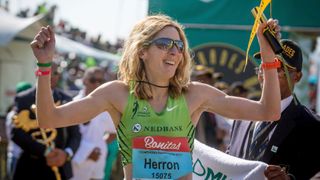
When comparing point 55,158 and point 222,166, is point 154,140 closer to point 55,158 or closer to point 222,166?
point 222,166

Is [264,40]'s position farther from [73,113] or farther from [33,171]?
[33,171]

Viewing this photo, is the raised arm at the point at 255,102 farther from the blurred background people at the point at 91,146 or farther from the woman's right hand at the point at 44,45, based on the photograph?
the blurred background people at the point at 91,146

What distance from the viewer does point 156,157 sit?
151 inches

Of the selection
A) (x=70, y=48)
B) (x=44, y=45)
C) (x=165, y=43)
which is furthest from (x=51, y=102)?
(x=70, y=48)

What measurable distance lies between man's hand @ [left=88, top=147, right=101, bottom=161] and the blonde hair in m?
4.86

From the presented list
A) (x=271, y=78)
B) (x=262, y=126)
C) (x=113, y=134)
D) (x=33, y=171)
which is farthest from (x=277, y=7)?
(x=271, y=78)

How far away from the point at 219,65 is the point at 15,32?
618 cm

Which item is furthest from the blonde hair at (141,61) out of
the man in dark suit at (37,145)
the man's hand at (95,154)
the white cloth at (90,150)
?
the man's hand at (95,154)

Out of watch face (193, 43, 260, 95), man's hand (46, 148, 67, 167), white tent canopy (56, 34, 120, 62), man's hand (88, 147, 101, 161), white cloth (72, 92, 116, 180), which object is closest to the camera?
man's hand (46, 148, 67, 167)

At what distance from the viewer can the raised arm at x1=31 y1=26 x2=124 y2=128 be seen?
370 cm

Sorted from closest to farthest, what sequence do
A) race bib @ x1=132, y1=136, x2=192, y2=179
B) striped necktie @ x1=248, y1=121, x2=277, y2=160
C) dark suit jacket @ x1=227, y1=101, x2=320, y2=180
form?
race bib @ x1=132, y1=136, x2=192, y2=179, dark suit jacket @ x1=227, y1=101, x2=320, y2=180, striped necktie @ x1=248, y1=121, x2=277, y2=160

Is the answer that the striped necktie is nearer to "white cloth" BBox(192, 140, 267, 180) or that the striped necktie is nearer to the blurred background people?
"white cloth" BBox(192, 140, 267, 180)

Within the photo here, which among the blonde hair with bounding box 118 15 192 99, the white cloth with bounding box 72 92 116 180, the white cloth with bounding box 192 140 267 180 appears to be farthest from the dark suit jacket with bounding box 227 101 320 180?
the white cloth with bounding box 72 92 116 180

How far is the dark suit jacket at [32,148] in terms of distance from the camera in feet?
26.2
